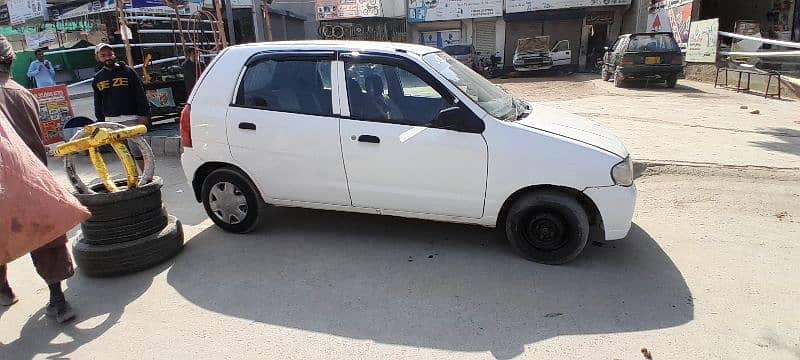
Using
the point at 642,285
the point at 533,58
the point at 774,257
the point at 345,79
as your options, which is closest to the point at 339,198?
the point at 345,79

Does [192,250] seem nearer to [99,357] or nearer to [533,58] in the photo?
[99,357]

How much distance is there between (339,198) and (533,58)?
63.3ft

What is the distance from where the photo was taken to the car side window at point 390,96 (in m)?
3.89

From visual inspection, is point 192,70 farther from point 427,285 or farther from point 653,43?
point 653,43

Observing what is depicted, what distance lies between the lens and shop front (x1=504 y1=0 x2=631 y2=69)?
974 inches

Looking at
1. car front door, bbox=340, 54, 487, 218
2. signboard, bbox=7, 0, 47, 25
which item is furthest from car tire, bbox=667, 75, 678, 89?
signboard, bbox=7, 0, 47, 25

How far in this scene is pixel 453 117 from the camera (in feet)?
12.0

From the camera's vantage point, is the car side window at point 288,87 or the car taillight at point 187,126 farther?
the car taillight at point 187,126

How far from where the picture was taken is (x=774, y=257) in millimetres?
3885

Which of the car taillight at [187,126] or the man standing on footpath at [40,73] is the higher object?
the man standing on footpath at [40,73]

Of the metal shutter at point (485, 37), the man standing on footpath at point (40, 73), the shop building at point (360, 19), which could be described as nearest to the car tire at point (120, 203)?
the man standing on footpath at point (40, 73)

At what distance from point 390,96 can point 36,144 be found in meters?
2.58

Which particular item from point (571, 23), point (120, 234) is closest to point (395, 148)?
point (120, 234)

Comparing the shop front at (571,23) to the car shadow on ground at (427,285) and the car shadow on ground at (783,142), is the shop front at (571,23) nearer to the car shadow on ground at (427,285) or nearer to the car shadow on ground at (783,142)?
the car shadow on ground at (783,142)
